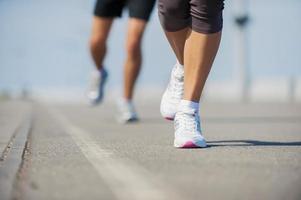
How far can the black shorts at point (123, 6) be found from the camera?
20.3 ft

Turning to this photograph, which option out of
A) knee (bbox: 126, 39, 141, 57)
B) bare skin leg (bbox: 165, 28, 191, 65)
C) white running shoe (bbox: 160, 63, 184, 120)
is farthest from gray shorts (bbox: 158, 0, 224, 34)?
knee (bbox: 126, 39, 141, 57)

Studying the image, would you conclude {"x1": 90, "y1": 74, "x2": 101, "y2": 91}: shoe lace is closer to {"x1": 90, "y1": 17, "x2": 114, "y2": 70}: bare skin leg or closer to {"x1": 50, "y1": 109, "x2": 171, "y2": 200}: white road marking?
{"x1": 90, "y1": 17, "x2": 114, "y2": 70}: bare skin leg

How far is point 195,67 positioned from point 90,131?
1.65 meters

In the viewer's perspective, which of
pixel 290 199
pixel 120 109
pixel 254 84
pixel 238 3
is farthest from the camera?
pixel 238 3

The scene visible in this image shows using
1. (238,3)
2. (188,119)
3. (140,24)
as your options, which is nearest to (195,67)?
(188,119)

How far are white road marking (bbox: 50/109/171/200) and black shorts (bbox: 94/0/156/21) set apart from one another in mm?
2619

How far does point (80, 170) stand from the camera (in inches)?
114

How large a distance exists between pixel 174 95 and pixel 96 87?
239 cm

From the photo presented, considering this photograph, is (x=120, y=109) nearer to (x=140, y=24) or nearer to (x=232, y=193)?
(x=140, y=24)

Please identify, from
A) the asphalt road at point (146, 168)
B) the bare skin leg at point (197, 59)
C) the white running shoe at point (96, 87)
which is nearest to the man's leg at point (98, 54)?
the white running shoe at point (96, 87)

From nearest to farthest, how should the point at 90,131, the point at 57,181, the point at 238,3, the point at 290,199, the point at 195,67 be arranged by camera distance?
the point at 290,199 < the point at 57,181 < the point at 195,67 < the point at 90,131 < the point at 238,3

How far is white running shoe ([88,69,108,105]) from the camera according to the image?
6695mm

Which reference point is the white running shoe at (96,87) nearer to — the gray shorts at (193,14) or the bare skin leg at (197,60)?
the gray shorts at (193,14)

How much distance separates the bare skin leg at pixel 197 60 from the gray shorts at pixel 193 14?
5 centimetres
